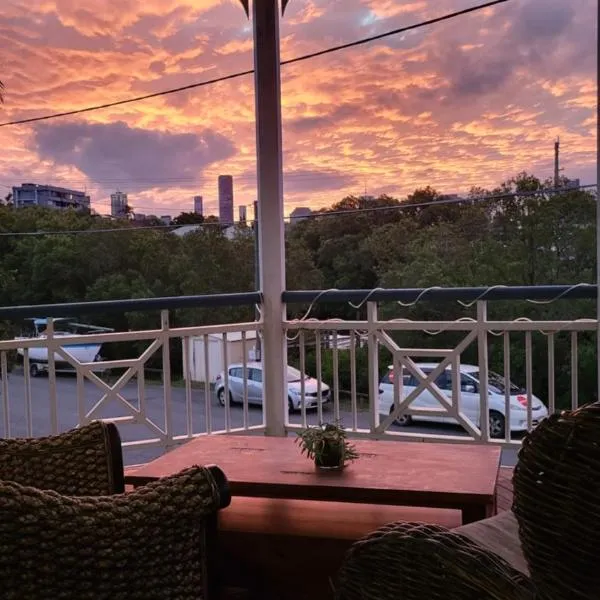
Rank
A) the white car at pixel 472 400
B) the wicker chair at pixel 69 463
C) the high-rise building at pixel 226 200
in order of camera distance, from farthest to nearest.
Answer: the high-rise building at pixel 226 200 < the white car at pixel 472 400 < the wicker chair at pixel 69 463

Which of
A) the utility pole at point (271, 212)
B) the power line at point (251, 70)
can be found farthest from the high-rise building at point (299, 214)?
the power line at point (251, 70)

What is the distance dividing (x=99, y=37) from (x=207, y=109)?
76 centimetres

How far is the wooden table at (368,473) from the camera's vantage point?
7.31 feet

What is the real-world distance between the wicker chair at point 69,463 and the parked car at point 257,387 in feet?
7.84

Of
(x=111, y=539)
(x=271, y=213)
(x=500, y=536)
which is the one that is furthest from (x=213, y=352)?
(x=111, y=539)

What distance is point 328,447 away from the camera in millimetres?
2523

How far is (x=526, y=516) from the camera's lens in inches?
40.0

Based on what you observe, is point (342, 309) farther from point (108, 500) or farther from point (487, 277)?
point (108, 500)

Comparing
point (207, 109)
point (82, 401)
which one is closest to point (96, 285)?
point (82, 401)

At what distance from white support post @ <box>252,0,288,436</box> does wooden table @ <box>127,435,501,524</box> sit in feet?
4.57

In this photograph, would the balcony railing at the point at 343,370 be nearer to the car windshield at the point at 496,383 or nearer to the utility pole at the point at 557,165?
the car windshield at the point at 496,383

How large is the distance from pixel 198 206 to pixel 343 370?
1.39m

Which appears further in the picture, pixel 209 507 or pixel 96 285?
pixel 96 285

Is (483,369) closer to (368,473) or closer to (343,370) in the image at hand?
(343,370)
